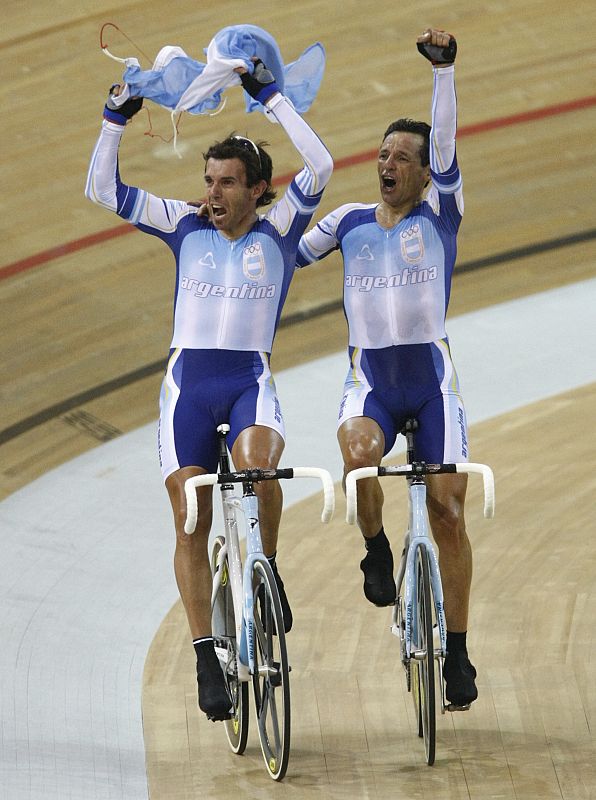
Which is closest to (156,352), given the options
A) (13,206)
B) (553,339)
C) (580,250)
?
(13,206)

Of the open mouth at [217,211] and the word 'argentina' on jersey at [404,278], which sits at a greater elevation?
the open mouth at [217,211]

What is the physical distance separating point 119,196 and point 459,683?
1.60 m

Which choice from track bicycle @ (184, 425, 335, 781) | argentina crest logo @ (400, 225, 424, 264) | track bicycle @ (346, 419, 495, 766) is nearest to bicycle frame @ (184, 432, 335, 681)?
track bicycle @ (184, 425, 335, 781)

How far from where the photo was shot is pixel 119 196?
3.92 metres

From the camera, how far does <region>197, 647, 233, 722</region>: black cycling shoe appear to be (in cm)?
369

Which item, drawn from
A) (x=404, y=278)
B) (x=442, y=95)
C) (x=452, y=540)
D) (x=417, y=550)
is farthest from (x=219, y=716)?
(x=442, y=95)

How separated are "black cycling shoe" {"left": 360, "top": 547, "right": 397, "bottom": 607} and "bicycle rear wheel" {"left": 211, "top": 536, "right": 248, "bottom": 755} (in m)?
0.40

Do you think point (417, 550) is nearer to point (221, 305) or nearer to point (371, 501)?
point (371, 501)

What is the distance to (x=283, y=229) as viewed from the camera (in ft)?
12.9

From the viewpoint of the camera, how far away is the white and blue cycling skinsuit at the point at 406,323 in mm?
3912

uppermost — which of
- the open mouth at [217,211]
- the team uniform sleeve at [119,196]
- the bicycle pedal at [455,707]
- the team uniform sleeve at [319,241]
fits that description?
the team uniform sleeve at [119,196]

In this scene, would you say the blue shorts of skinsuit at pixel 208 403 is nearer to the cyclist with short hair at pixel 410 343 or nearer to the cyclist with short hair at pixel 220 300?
the cyclist with short hair at pixel 220 300

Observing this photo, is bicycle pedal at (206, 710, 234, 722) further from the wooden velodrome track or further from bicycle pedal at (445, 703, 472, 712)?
bicycle pedal at (445, 703, 472, 712)

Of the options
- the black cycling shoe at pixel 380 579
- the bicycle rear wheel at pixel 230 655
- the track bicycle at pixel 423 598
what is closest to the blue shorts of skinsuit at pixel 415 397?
the track bicycle at pixel 423 598
